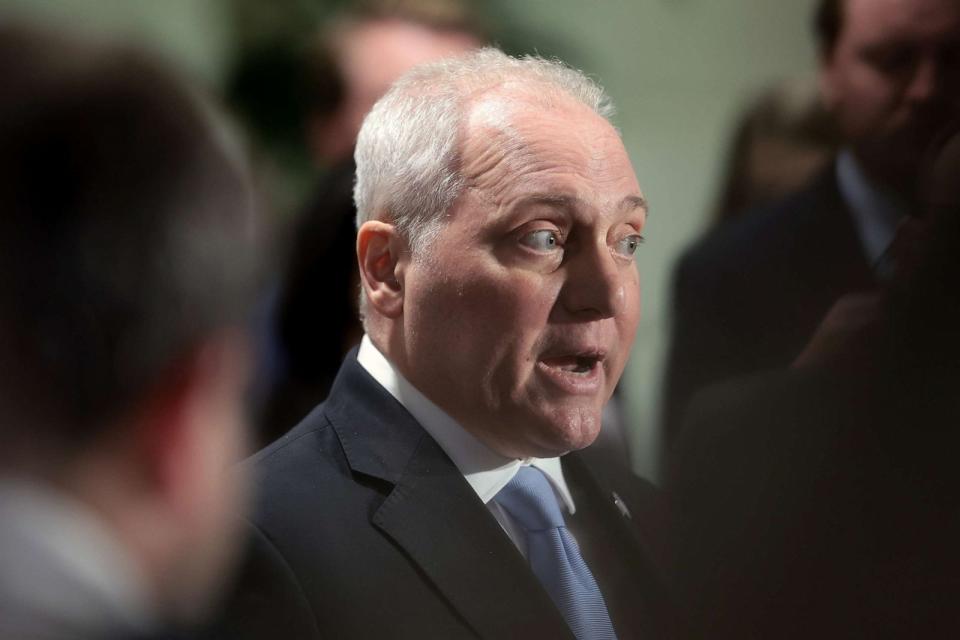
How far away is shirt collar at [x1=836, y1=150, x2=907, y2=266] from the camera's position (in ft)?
4.99

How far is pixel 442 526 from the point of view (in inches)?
46.7

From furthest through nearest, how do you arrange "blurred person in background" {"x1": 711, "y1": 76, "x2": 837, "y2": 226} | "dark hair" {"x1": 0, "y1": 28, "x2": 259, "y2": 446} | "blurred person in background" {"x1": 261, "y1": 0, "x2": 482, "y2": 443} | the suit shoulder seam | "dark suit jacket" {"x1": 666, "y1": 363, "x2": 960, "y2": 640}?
"blurred person in background" {"x1": 711, "y1": 76, "x2": 837, "y2": 226}, "dark suit jacket" {"x1": 666, "y1": 363, "x2": 960, "y2": 640}, "blurred person in background" {"x1": 261, "y1": 0, "x2": 482, "y2": 443}, the suit shoulder seam, "dark hair" {"x1": 0, "y1": 28, "x2": 259, "y2": 446}

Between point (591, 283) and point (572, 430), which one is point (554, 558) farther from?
point (591, 283)

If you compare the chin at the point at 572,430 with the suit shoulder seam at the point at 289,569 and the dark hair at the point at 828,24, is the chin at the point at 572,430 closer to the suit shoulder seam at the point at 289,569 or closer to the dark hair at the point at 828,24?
the suit shoulder seam at the point at 289,569

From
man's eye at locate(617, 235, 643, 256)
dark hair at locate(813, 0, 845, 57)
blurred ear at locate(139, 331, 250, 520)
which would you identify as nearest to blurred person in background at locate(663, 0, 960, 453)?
dark hair at locate(813, 0, 845, 57)

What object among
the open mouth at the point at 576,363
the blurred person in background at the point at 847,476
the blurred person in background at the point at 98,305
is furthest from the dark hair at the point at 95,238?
the blurred person in background at the point at 847,476

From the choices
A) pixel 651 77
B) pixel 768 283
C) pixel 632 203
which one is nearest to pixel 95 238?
pixel 632 203

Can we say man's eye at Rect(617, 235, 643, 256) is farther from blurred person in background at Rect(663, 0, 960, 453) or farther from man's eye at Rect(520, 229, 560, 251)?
blurred person in background at Rect(663, 0, 960, 453)

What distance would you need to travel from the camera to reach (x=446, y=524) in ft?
3.90

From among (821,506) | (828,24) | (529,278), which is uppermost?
(828,24)

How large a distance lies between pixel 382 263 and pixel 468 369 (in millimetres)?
137

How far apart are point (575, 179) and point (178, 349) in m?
0.49

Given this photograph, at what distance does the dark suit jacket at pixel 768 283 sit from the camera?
4.92 ft

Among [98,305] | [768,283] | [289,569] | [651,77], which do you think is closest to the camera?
[98,305]
